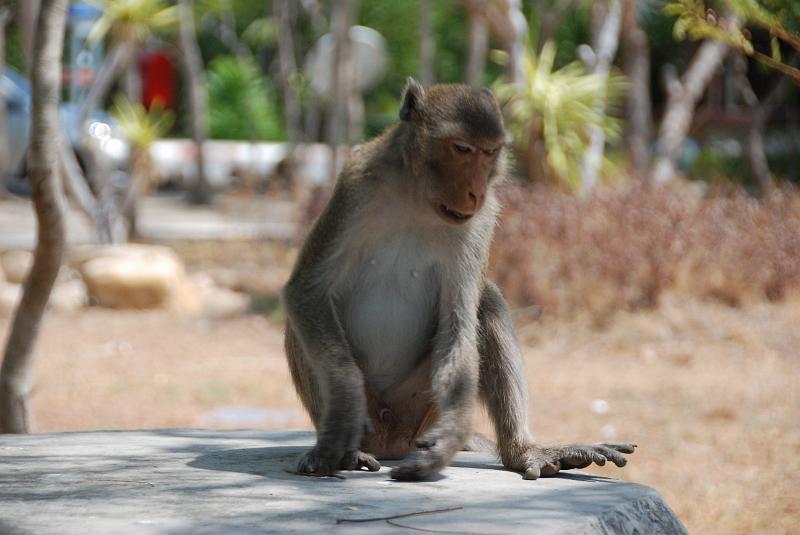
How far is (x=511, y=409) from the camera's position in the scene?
14.5ft

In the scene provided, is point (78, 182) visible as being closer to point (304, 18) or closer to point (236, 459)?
point (236, 459)

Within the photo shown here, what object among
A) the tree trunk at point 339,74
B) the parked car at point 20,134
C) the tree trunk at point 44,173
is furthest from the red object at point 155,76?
the tree trunk at point 44,173

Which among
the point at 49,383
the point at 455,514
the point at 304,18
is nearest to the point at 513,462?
the point at 455,514

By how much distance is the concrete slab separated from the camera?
3.25 m

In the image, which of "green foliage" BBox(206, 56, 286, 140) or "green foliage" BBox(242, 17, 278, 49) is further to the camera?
"green foliage" BBox(242, 17, 278, 49)


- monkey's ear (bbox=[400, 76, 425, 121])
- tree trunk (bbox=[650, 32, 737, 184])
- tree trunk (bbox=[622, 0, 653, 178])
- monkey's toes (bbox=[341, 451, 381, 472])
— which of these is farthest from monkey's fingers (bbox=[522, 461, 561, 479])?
tree trunk (bbox=[650, 32, 737, 184])

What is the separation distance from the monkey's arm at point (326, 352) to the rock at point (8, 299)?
870cm

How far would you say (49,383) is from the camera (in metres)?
9.98

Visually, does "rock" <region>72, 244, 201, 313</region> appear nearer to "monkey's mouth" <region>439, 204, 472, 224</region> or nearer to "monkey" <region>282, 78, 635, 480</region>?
"monkey" <region>282, 78, 635, 480</region>

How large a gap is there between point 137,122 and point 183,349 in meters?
4.81

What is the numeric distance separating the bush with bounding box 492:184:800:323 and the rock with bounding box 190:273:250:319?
2.98m

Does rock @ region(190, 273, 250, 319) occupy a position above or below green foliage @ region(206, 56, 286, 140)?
below

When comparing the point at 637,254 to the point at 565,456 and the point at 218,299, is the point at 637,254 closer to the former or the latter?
the point at 218,299

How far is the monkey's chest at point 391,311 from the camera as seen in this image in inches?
179
